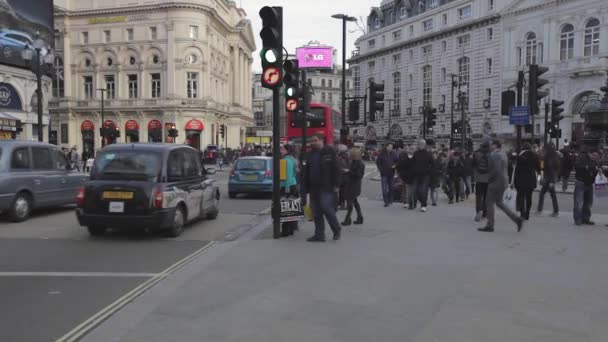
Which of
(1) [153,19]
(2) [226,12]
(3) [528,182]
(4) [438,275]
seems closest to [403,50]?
(2) [226,12]

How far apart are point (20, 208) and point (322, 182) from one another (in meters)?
6.47

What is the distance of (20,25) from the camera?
4109cm

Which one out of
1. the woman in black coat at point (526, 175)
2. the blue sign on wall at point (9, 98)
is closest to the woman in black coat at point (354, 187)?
the woman in black coat at point (526, 175)

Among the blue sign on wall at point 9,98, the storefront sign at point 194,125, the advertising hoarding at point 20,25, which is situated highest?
the advertising hoarding at point 20,25

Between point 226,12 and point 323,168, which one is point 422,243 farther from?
point 226,12

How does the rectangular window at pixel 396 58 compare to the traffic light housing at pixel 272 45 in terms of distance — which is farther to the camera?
the rectangular window at pixel 396 58

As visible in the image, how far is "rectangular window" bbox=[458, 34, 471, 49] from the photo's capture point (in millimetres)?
70188

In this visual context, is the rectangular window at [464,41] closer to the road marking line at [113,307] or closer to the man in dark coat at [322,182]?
the man in dark coat at [322,182]

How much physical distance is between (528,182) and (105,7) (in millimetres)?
60824

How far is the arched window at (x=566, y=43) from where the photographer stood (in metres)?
56.7

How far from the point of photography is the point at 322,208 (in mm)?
8797

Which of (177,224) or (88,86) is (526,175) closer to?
(177,224)

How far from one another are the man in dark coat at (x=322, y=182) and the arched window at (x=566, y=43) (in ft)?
186

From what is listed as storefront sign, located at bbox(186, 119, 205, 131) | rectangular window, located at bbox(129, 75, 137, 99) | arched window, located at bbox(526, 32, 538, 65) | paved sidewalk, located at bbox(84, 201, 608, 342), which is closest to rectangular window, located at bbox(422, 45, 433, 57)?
arched window, located at bbox(526, 32, 538, 65)
